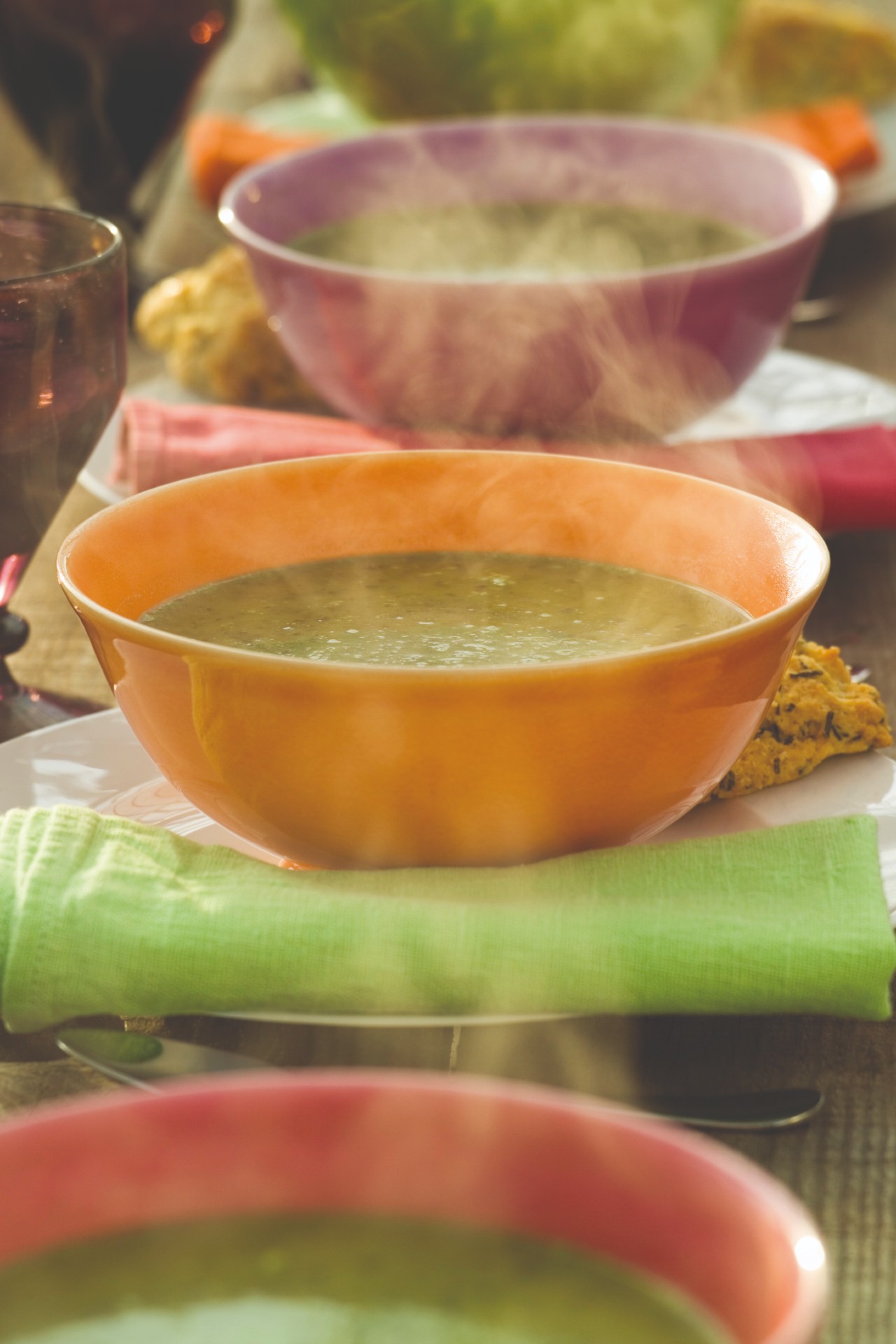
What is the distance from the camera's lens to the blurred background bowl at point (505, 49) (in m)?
1.64

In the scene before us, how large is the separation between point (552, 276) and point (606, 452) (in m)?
0.27

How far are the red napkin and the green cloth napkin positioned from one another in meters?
0.52

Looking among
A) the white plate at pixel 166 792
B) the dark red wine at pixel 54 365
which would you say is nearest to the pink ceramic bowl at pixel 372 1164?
the white plate at pixel 166 792

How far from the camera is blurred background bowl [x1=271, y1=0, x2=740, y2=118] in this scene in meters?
1.64

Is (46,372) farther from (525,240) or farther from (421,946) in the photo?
(525,240)

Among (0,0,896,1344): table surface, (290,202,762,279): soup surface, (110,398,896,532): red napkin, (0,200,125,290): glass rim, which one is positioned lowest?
(110,398,896,532): red napkin

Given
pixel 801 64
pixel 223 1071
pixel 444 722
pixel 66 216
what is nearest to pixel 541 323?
pixel 66 216

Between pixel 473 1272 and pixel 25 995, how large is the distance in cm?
27

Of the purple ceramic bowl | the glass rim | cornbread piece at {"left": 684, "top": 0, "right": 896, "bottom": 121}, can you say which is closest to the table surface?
the glass rim

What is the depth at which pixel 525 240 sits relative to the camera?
1443 millimetres

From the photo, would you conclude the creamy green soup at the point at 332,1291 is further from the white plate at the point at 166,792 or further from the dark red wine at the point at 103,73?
Result: the dark red wine at the point at 103,73

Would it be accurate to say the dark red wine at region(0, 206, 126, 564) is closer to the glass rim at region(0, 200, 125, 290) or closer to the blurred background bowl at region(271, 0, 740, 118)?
the glass rim at region(0, 200, 125, 290)

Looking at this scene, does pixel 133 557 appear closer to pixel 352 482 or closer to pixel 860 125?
pixel 352 482

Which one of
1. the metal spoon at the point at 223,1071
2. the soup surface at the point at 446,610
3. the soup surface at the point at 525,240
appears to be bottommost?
the soup surface at the point at 525,240
